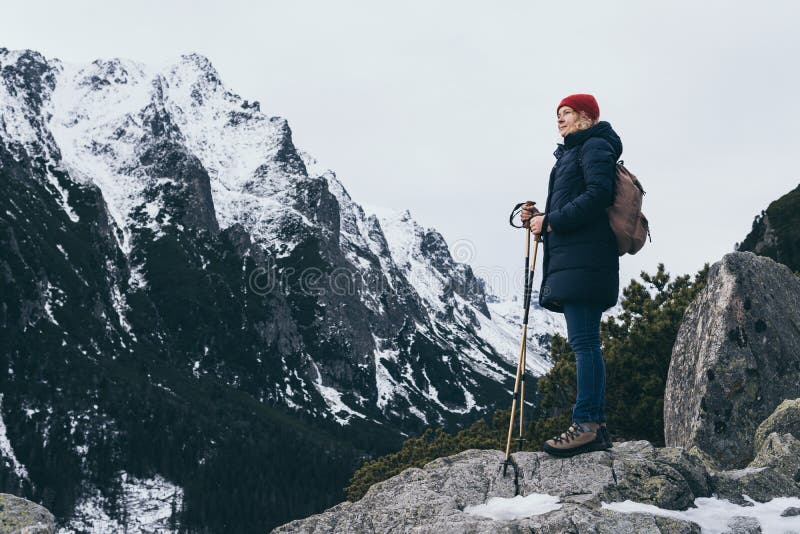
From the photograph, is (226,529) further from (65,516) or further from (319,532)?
(319,532)

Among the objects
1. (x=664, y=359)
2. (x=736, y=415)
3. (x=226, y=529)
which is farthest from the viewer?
(x=226, y=529)

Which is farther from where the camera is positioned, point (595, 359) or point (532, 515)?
point (595, 359)

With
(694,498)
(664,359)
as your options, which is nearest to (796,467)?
(694,498)

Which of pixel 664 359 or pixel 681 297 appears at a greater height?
pixel 681 297

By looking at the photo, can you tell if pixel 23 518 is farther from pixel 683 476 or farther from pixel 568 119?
pixel 568 119

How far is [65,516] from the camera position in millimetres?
199375

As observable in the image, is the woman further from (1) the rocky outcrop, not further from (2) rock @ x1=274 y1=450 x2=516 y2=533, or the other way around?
(2) rock @ x1=274 y1=450 x2=516 y2=533

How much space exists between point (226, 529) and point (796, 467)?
212m

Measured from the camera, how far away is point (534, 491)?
819cm

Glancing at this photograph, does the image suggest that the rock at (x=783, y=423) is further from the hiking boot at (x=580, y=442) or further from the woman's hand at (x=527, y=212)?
the woman's hand at (x=527, y=212)

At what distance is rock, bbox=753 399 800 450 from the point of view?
1043 cm

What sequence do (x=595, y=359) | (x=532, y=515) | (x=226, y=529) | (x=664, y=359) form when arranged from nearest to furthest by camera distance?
(x=532, y=515) < (x=595, y=359) < (x=664, y=359) < (x=226, y=529)

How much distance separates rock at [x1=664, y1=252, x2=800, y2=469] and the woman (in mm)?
4273

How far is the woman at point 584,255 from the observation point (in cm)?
823
